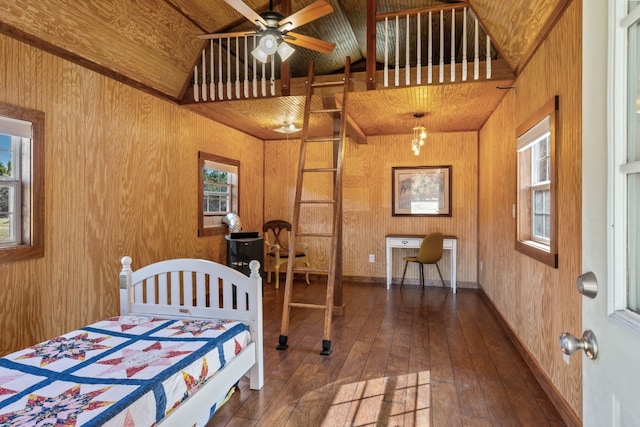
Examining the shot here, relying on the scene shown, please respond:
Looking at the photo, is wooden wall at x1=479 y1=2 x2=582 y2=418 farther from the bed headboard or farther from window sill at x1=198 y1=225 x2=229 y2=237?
window sill at x1=198 y1=225 x2=229 y2=237

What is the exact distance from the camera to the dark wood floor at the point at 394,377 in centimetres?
198

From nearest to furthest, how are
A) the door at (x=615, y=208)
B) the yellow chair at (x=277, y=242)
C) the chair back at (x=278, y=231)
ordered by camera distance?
the door at (x=615, y=208) < the yellow chair at (x=277, y=242) < the chair back at (x=278, y=231)

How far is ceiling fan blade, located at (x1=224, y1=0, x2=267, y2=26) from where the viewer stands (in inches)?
77.3

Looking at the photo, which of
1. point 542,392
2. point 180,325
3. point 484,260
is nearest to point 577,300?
point 542,392

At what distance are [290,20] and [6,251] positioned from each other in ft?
7.66

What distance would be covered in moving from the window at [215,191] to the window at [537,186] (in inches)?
133

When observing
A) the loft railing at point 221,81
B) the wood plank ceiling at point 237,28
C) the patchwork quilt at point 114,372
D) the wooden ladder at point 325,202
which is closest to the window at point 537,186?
the wood plank ceiling at point 237,28

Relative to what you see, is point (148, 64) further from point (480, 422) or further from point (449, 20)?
point (480, 422)

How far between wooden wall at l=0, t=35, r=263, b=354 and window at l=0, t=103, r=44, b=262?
7 cm

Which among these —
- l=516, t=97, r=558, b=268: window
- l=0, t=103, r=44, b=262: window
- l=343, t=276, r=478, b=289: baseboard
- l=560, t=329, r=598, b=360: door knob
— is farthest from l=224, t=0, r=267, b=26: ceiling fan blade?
l=343, t=276, r=478, b=289: baseboard

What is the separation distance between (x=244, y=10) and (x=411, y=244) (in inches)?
152

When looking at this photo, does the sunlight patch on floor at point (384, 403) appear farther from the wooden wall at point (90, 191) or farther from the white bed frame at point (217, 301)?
the wooden wall at point (90, 191)

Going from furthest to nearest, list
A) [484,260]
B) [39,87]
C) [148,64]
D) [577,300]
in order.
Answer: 1. [484,260]
2. [148,64]
3. [39,87]
4. [577,300]

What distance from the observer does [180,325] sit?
2078 mm
